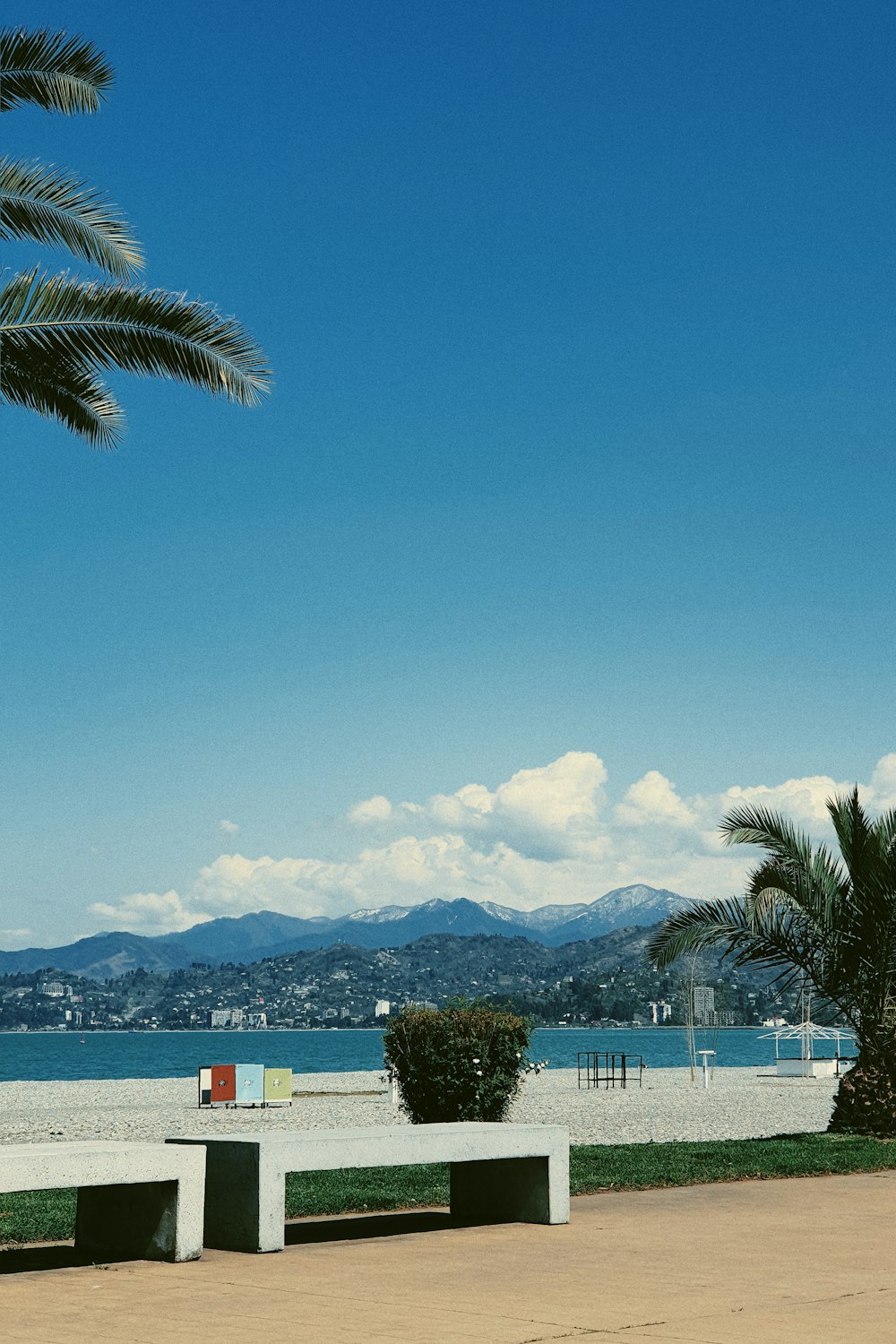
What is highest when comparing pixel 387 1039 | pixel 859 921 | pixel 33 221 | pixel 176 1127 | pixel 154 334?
pixel 33 221

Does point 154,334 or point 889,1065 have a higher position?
point 154,334

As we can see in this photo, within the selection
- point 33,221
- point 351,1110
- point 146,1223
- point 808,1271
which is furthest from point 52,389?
point 351,1110

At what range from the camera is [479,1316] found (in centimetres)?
661

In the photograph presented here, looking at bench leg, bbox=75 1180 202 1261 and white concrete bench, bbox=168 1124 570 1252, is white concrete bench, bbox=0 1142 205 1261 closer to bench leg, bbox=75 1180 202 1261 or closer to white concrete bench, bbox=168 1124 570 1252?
bench leg, bbox=75 1180 202 1261

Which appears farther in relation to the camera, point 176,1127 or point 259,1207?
point 176,1127

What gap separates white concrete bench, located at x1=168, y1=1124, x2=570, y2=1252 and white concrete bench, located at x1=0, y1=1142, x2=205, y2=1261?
373 mm

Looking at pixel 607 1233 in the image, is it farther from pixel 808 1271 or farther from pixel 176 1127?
pixel 176 1127

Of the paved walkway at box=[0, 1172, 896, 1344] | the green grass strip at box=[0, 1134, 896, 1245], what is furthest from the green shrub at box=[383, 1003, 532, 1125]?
the paved walkway at box=[0, 1172, 896, 1344]

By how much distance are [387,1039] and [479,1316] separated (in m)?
10.4

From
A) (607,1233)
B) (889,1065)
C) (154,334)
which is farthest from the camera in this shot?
(889,1065)

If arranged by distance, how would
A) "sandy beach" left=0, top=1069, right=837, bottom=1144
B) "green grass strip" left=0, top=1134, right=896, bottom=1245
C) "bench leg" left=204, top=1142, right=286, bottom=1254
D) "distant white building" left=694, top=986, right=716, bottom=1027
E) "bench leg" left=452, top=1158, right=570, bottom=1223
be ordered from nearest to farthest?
"bench leg" left=204, top=1142, right=286, bottom=1254 < "bench leg" left=452, top=1158, right=570, bottom=1223 < "green grass strip" left=0, top=1134, right=896, bottom=1245 < "sandy beach" left=0, top=1069, right=837, bottom=1144 < "distant white building" left=694, top=986, right=716, bottom=1027

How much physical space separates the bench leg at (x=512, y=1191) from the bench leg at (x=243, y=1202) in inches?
73.3

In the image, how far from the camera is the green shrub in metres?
16.3

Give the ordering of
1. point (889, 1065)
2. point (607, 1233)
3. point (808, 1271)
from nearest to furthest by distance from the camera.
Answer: point (808, 1271) < point (607, 1233) < point (889, 1065)
